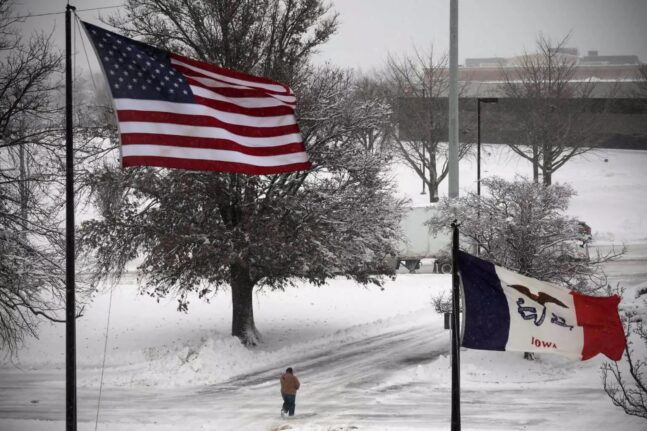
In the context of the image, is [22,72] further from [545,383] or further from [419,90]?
[419,90]

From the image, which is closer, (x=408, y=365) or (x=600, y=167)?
(x=408, y=365)

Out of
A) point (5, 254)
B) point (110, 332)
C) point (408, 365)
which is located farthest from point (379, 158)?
point (5, 254)

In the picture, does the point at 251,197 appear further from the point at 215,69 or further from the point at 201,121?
the point at 201,121

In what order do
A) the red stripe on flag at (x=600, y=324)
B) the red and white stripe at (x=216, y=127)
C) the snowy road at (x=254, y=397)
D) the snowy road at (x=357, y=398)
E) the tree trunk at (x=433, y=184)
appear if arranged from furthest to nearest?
the tree trunk at (x=433, y=184) → the snowy road at (x=254, y=397) → the snowy road at (x=357, y=398) → the red stripe on flag at (x=600, y=324) → the red and white stripe at (x=216, y=127)

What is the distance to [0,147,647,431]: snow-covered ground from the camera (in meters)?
18.6

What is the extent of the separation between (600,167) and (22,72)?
6301 cm

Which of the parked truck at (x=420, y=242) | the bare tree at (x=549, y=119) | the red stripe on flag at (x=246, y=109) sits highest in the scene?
the bare tree at (x=549, y=119)

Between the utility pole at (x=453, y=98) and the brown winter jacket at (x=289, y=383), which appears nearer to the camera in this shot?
the brown winter jacket at (x=289, y=383)

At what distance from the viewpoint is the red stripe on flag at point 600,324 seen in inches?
418

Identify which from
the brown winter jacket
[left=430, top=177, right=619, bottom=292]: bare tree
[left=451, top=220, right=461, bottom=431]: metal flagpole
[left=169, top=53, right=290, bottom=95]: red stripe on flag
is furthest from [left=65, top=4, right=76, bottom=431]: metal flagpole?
[left=430, top=177, right=619, bottom=292]: bare tree

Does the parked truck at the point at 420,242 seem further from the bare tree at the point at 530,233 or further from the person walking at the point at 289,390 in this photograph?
the person walking at the point at 289,390

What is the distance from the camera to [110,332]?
29453 millimetres

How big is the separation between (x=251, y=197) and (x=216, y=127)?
1422 centimetres

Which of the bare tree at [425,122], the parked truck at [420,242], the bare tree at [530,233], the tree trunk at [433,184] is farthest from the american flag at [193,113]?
the bare tree at [425,122]
